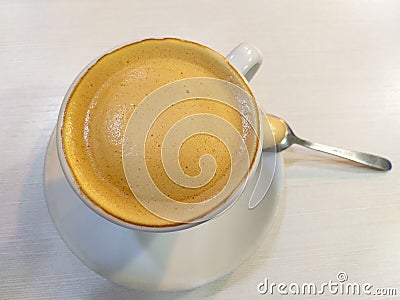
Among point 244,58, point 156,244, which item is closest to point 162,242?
point 156,244

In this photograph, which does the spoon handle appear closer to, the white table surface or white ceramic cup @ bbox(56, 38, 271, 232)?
the white table surface

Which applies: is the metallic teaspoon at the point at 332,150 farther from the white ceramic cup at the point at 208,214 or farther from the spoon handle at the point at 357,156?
the white ceramic cup at the point at 208,214

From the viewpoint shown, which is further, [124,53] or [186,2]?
[186,2]

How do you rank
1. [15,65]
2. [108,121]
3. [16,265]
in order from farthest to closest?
1. [15,65]
2. [16,265]
3. [108,121]

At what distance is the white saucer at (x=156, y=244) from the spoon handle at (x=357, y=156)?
0.46ft

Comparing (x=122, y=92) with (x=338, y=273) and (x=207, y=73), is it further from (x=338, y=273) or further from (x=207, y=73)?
(x=338, y=273)

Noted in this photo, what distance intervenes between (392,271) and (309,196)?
0.16 metres

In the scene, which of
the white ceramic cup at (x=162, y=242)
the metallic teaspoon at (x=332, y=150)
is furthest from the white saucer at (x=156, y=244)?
the metallic teaspoon at (x=332, y=150)

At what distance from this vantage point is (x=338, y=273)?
72 cm

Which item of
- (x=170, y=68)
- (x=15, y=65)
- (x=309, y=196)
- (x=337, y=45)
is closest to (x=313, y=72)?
(x=337, y=45)

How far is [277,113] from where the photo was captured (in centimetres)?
81

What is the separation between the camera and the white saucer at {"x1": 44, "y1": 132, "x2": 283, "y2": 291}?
65cm

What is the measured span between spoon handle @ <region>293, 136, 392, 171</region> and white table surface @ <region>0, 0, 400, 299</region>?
1 centimetres

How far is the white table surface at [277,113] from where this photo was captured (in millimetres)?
701
